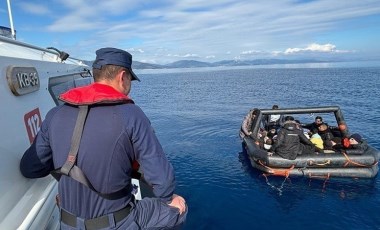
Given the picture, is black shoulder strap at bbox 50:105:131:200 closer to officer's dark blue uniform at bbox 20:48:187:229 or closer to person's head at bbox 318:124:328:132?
officer's dark blue uniform at bbox 20:48:187:229

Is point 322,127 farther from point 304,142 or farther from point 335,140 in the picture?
point 304,142

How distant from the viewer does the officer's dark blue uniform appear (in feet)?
7.50

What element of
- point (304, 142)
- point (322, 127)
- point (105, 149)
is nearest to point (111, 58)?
point (105, 149)

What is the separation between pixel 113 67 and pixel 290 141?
8.79 m

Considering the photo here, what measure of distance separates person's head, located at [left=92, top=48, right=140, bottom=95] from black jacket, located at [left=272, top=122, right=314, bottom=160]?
851 centimetres

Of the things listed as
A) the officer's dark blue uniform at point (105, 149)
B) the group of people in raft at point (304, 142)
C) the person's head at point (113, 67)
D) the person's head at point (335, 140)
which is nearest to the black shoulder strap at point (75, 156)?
the officer's dark blue uniform at point (105, 149)

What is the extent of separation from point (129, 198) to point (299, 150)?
9.06m

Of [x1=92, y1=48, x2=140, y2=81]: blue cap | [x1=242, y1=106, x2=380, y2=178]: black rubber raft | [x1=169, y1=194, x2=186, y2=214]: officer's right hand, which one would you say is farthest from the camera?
[x1=242, y1=106, x2=380, y2=178]: black rubber raft

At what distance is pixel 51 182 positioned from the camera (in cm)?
330

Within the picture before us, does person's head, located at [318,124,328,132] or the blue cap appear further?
person's head, located at [318,124,328,132]

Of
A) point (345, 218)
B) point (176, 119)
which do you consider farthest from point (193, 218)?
point (176, 119)

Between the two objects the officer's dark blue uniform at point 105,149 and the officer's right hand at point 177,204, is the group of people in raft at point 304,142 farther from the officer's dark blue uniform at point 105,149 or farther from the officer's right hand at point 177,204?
the officer's dark blue uniform at point 105,149

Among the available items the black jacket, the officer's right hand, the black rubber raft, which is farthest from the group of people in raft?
the officer's right hand

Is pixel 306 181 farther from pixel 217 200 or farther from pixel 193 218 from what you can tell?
pixel 193 218
